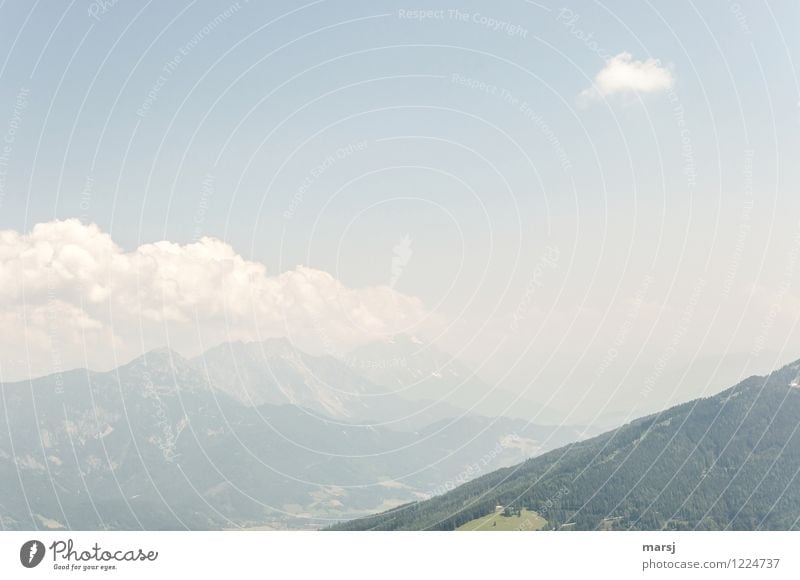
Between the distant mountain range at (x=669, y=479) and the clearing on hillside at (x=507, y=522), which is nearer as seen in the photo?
the clearing on hillside at (x=507, y=522)

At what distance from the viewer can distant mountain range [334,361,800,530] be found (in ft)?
374

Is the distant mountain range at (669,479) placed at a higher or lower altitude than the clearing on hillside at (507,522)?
higher

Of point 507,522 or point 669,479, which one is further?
point 669,479

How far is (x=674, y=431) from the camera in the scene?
15500 cm

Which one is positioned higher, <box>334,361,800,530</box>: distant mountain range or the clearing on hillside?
<box>334,361,800,530</box>: distant mountain range

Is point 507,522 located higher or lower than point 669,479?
lower

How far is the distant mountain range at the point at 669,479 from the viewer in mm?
114062

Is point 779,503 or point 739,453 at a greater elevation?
point 739,453

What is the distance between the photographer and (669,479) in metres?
131

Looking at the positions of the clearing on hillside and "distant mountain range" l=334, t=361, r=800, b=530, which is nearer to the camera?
the clearing on hillside
